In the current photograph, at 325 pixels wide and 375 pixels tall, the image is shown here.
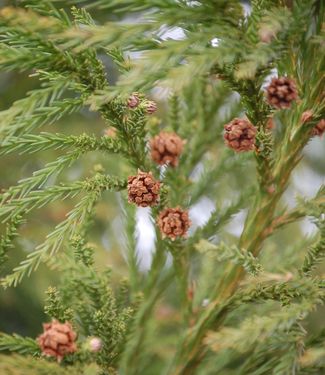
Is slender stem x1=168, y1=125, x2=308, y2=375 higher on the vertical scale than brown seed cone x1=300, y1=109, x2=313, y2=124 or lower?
lower

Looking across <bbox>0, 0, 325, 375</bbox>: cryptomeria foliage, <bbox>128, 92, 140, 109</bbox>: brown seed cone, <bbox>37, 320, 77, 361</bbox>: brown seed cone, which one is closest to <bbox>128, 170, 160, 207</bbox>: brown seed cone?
<bbox>0, 0, 325, 375</bbox>: cryptomeria foliage

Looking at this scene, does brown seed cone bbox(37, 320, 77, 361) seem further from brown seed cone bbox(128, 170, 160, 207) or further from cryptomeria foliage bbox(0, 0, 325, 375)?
brown seed cone bbox(128, 170, 160, 207)

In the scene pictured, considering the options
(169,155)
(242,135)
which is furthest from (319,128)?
(169,155)

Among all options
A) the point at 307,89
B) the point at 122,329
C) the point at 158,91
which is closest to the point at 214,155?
the point at 307,89

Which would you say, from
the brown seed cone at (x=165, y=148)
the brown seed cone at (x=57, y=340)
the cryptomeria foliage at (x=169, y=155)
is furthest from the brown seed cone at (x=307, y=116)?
the brown seed cone at (x=57, y=340)

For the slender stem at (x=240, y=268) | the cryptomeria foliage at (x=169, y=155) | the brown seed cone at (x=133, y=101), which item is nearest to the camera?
the cryptomeria foliage at (x=169, y=155)

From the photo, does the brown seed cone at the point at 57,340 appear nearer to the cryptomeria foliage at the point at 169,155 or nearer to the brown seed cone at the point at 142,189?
the cryptomeria foliage at the point at 169,155

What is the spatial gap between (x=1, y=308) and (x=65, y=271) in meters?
0.87

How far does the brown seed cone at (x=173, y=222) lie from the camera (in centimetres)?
94

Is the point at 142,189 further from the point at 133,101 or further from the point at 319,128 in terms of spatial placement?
the point at 319,128

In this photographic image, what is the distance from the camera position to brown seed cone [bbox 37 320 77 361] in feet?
2.58

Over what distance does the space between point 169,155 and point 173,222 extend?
0.12 meters

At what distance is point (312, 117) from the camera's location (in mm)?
936

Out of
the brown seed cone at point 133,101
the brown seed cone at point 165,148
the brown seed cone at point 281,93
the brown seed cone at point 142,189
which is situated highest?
the brown seed cone at point 281,93
